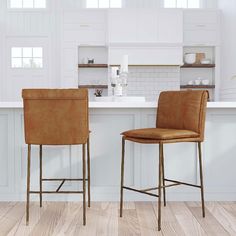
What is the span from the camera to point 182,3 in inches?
297

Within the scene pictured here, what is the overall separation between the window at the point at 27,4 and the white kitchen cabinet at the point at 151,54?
5.15 ft

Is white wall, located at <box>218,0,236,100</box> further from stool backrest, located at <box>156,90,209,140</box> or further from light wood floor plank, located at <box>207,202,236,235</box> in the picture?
stool backrest, located at <box>156,90,209,140</box>

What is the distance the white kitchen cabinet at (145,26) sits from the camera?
6.80 meters

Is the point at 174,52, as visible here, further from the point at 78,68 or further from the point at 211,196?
the point at 211,196

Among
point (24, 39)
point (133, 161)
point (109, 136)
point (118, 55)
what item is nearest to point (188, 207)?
point (133, 161)

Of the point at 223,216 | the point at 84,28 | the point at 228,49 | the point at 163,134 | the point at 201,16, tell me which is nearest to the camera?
the point at 163,134

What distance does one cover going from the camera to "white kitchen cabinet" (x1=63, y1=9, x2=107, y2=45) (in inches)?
275

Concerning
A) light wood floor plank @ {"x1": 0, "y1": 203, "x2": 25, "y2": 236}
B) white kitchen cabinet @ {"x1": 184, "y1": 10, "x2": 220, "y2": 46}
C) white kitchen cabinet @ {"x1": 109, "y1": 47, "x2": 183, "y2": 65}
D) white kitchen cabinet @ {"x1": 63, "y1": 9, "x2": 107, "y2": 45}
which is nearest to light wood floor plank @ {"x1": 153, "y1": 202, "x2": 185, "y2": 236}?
light wood floor plank @ {"x1": 0, "y1": 203, "x2": 25, "y2": 236}

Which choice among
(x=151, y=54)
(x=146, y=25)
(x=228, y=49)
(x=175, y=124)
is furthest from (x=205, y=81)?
(x=175, y=124)

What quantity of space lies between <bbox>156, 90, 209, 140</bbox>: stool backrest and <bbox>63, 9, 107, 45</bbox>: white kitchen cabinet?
394 centimetres

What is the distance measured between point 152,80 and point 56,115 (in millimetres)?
4491

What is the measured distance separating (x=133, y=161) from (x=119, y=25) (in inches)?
146

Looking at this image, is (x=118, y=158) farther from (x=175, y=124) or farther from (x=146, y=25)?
(x=146, y=25)

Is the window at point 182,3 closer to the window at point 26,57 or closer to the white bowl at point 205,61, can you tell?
the white bowl at point 205,61
